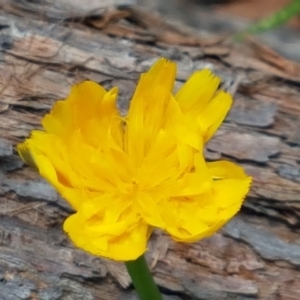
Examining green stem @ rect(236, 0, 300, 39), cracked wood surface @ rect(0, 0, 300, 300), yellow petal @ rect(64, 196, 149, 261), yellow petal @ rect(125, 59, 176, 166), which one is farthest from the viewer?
green stem @ rect(236, 0, 300, 39)

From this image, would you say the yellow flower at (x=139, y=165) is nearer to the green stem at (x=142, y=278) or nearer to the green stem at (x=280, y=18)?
the green stem at (x=142, y=278)

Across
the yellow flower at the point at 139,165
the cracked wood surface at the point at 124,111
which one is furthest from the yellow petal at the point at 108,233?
the cracked wood surface at the point at 124,111

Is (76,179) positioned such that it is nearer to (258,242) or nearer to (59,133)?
(59,133)

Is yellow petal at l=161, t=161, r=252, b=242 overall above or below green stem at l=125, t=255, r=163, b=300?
above

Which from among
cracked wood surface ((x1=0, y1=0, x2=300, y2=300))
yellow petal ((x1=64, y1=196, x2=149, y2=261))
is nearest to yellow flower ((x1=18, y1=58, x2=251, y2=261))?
yellow petal ((x1=64, y1=196, x2=149, y2=261))

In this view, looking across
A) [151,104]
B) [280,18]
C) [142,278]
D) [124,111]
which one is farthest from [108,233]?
[280,18]

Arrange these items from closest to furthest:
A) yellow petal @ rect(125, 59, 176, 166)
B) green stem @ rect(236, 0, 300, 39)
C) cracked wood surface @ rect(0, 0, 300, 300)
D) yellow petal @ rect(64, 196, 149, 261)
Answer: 1. yellow petal @ rect(64, 196, 149, 261)
2. yellow petal @ rect(125, 59, 176, 166)
3. cracked wood surface @ rect(0, 0, 300, 300)
4. green stem @ rect(236, 0, 300, 39)

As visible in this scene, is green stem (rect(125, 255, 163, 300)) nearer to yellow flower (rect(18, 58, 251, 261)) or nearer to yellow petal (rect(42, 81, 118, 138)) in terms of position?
yellow flower (rect(18, 58, 251, 261))

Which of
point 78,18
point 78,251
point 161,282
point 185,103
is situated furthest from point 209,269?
point 78,18
